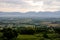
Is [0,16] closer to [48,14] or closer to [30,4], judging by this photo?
[30,4]

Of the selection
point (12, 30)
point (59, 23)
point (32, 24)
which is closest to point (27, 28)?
point (32, 24)

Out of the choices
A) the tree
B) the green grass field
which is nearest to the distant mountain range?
the tree

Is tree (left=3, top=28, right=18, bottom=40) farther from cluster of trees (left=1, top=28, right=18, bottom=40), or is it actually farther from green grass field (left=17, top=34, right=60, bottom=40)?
green grass field (left=17, top=34, right=60, bottom=40)

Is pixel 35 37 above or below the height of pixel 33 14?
below

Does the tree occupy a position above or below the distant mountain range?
below

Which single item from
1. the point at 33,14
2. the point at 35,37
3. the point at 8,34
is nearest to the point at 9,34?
the point at 8,34

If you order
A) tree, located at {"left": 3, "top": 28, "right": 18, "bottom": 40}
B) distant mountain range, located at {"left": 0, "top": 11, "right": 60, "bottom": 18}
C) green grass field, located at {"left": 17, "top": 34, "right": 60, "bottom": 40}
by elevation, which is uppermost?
distant mountain range, located at {"left": 0, "top": 11, "right": 60, "bottom": 18}

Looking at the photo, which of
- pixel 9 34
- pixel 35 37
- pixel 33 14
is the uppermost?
pixel 33 14

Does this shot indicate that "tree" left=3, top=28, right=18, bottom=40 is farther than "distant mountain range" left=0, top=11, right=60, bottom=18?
No

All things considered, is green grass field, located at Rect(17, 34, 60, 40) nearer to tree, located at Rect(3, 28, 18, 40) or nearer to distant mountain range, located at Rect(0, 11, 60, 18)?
tree, located at Rect(3, 28, 18, 40)

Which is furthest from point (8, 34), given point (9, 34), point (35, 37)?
point (35, 37)

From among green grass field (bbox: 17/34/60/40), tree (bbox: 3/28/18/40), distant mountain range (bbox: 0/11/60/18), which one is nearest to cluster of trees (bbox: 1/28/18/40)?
tree (bbox: 3/28/18/40)

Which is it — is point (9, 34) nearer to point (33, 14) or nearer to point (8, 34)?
point (8, 34)

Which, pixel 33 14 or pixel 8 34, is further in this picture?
pixel 33 14
